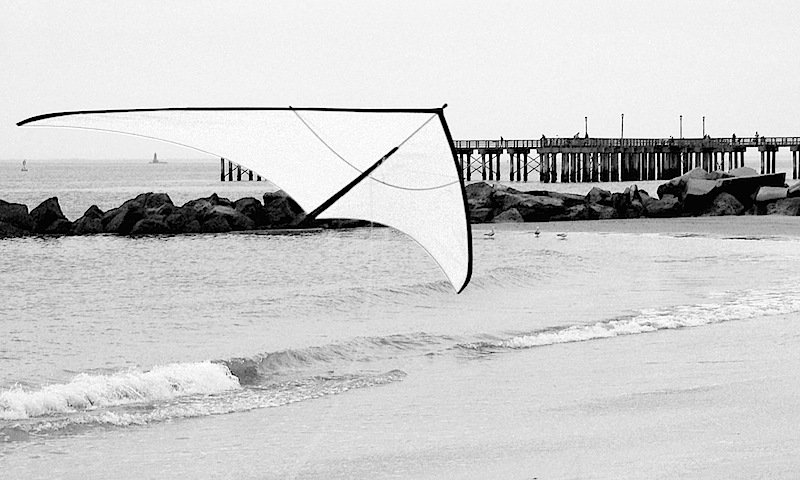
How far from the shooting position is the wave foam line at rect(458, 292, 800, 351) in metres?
14.1

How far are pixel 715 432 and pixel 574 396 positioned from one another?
6.00 feet

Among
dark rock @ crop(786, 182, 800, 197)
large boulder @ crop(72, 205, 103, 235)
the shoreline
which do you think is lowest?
the shoreline

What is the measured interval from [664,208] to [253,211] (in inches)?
618

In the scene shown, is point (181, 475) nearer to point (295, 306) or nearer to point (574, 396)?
point (574, 396)

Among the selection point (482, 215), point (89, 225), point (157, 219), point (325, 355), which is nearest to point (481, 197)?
point (482, 215)

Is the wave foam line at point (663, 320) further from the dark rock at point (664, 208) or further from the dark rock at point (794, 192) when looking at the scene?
the dark rock at point (794, 192)

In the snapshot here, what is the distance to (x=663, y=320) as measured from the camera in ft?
51.4

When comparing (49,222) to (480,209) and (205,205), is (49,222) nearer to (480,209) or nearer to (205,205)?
(205,205)

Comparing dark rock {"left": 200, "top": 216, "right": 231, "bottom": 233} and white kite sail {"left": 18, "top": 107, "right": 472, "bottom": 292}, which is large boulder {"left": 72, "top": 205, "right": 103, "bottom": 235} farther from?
white kite sail {"left": 18, "top": 107, "right": 472, "bottom": 292}

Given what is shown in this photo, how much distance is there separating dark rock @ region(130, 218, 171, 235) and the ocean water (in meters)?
10.7

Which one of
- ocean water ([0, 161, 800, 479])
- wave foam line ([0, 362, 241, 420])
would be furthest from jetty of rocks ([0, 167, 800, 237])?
wave foam line ([0, 362, 241, 420])

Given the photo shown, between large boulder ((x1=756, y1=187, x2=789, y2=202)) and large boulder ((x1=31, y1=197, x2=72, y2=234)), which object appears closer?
large boulder ((x1=31, y1=197, x2=72, y2=234))

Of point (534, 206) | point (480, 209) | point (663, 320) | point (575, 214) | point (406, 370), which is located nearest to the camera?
point (406, 370)

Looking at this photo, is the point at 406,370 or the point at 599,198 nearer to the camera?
the point at 406,370
